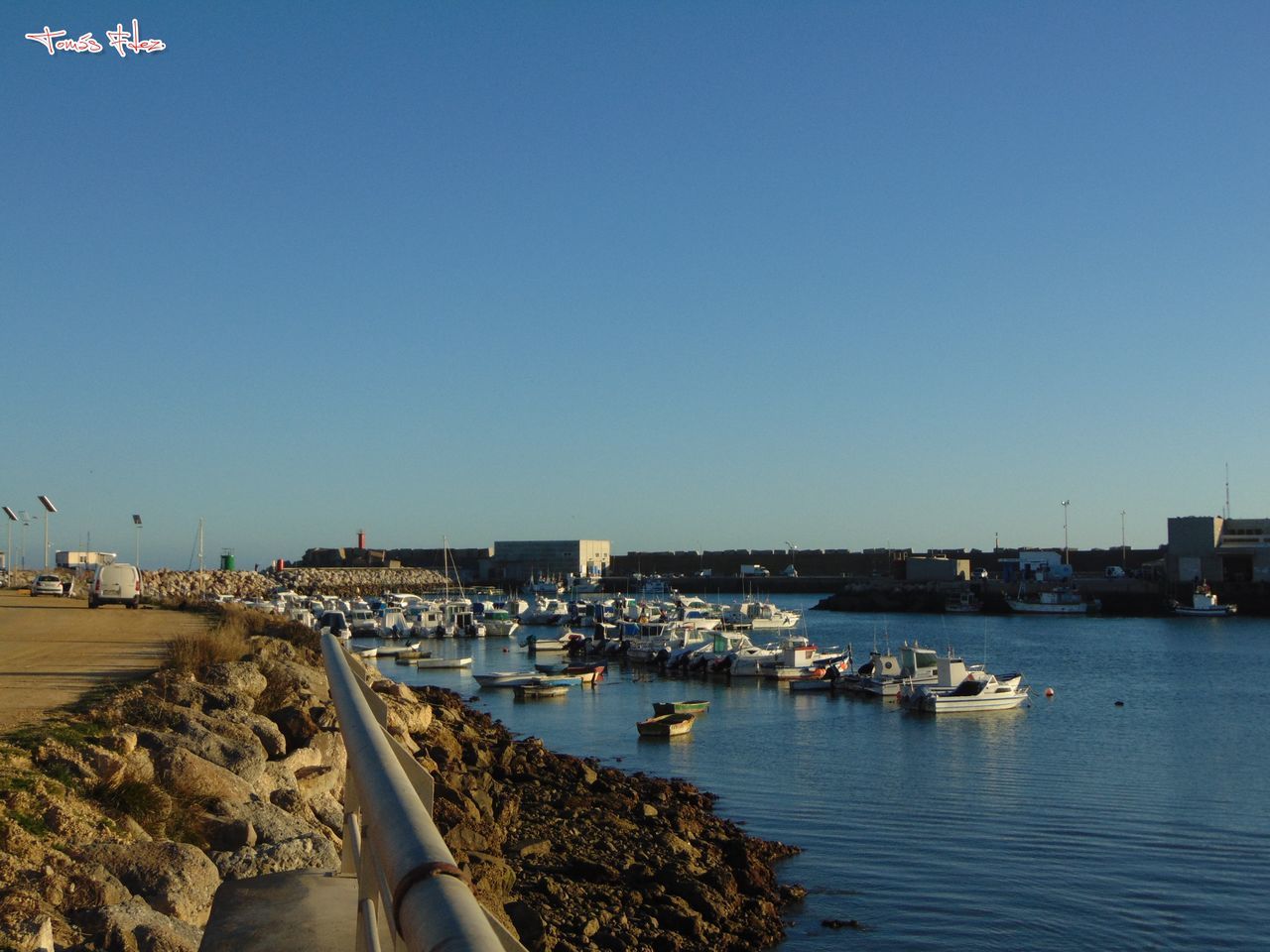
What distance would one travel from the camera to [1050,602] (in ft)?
396

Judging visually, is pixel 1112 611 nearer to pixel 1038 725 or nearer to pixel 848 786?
pixel 1038 725

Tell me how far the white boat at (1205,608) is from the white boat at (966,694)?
2937 inches

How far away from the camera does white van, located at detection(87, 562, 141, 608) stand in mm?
40938

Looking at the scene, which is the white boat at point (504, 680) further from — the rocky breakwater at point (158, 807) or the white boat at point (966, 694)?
the rocky breakwater at point (158, 807)

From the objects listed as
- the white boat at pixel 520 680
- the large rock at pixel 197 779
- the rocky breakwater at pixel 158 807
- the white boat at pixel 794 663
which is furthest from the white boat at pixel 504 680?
the large rock at pixel 197 779

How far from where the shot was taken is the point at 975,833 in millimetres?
24234

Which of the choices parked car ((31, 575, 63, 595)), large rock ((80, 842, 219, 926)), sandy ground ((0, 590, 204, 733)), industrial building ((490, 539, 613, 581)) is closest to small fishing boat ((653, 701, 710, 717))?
sandy ground ((0, 590, 204, 733))

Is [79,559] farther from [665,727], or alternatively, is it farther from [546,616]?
[665,727]

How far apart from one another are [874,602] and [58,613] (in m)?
104

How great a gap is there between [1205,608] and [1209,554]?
11.1 metres

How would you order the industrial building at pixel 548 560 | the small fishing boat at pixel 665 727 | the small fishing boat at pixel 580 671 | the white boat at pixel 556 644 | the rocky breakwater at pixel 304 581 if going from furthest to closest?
the industrial building at pixel 548 560, the rocky breakwater at pixel 304 581, the white boat at pixel 556 644, the small fishing boat at pixel 580 671, the small fishing boat at pixel 665 727

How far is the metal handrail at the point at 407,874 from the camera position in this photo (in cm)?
188

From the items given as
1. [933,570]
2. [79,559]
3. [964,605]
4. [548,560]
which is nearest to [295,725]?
[79,559]

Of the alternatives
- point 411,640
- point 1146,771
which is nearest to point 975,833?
point 1146,771
